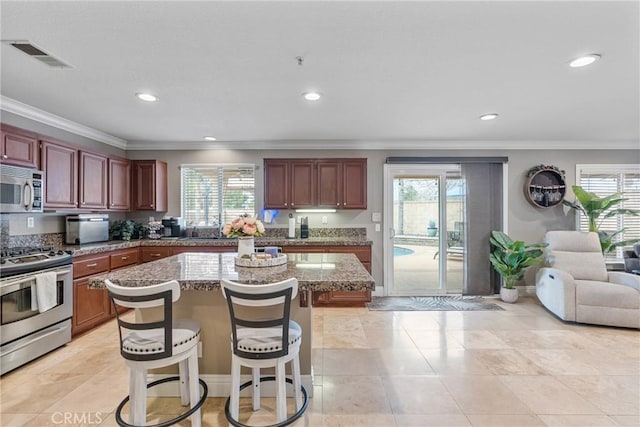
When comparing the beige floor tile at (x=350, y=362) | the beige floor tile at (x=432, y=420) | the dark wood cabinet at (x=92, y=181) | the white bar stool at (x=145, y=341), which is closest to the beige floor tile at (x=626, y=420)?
the beige floor tile at (x=432, y=420)

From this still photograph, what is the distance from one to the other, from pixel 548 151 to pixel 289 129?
421 cm

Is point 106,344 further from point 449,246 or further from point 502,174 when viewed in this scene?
point 502,174

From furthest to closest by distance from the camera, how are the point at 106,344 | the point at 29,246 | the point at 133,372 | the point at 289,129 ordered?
the point at 289,129 → the point at 29,246 → the point at 106,344 → the point at 133,372

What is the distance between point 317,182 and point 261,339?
3.24 meters

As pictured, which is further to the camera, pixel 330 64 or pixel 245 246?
pixel 245 246

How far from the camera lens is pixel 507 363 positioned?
8.81 feet

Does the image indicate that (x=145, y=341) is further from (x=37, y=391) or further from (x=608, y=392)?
(x=608, y=392)

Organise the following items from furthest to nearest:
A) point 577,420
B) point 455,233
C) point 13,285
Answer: point 455,233, point 13,285, point 577,420

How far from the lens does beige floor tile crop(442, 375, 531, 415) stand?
6.79 ft

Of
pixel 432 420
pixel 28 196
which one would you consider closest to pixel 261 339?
pixel 432 420

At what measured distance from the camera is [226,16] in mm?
1707

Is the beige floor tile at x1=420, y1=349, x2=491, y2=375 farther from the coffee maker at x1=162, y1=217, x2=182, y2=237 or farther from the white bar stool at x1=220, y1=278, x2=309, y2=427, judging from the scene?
the coffee maker at x1=162, y1=217, x2=182, y2=237

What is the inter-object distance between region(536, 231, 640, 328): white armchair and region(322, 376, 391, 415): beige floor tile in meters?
2.87

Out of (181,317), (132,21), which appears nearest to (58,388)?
(181,317)
